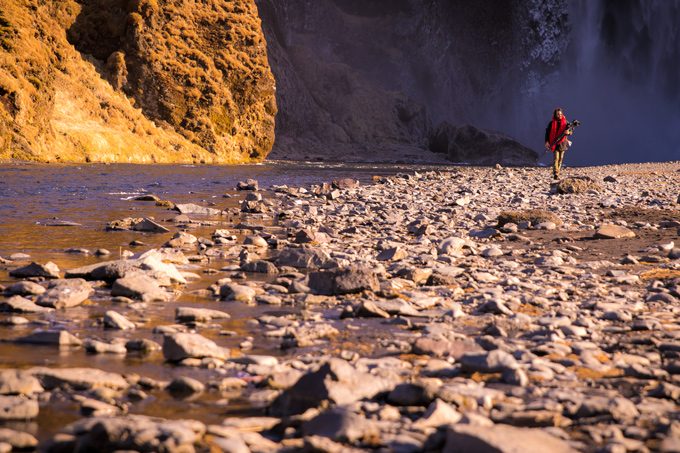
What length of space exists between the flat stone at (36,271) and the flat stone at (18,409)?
9.56 ft

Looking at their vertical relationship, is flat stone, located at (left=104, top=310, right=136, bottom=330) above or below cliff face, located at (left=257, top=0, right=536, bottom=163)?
below

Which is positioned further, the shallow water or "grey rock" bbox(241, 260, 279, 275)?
"grey rock" bbox(241, 260, 279, 275)

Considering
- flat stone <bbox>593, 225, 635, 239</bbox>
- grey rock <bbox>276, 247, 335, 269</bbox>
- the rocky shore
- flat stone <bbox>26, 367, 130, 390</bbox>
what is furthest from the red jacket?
flat stone <bbox>26, 367, 130, 390</bbox>

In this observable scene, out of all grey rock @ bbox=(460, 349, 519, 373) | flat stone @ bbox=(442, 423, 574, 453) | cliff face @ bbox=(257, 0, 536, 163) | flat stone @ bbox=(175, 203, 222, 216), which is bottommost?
flat stone @ bbox=(175, 203, 222, 216)

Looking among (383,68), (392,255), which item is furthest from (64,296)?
(383,68)

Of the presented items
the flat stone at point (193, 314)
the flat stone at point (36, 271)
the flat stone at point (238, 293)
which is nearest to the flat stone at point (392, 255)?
the flat stone at point (238, 293)

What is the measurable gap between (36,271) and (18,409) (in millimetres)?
3102

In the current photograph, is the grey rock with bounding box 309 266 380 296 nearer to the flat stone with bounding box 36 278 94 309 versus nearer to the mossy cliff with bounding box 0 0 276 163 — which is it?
the flat stone with bounding box 36 278 94 309

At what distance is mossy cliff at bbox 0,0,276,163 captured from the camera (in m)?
30.4

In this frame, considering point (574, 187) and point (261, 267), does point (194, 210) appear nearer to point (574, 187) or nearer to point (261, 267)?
point (261, 267)

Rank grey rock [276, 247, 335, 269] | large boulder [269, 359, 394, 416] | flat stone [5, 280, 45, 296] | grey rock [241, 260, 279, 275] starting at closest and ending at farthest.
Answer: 1. large boulder [269, 359, 394, 416]
2. flat stone [5, 280, 45, 296]
3. grey rock [241, 260, 279, 275]
4. grey rock [276, 247, 335, 269]

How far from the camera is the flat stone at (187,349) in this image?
3646 millimetres

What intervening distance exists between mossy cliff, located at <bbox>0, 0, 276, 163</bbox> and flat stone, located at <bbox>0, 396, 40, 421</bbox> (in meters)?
28.1

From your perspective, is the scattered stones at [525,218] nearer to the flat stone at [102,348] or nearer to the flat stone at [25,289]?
the flat stone at [25,289]
